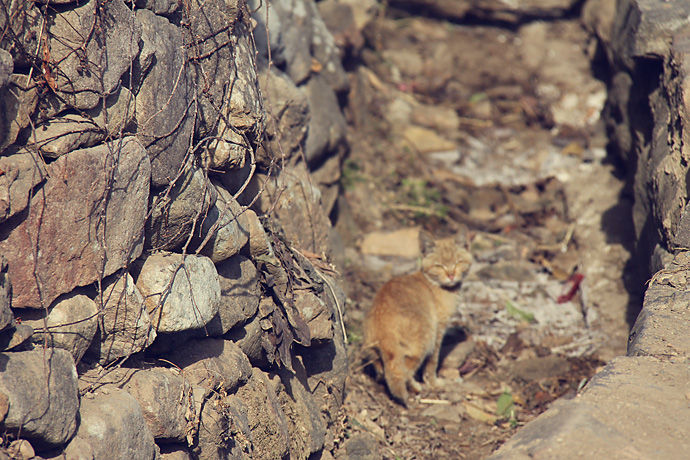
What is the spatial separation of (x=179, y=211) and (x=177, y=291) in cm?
40

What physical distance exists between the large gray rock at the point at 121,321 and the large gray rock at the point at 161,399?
0.14 m

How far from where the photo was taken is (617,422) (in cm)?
241

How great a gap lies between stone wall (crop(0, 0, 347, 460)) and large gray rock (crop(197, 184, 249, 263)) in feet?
0.04

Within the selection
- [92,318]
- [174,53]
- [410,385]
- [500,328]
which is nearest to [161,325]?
[92,318]

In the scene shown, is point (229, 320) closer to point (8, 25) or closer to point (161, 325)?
point (161, 325)

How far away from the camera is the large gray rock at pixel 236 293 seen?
120 inches


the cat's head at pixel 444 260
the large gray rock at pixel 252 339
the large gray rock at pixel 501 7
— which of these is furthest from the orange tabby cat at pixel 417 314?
the large gray rock at pixel 501 7

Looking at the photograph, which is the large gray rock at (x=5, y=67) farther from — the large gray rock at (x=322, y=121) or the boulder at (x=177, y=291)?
the large gray rock at (x=322, y=121)

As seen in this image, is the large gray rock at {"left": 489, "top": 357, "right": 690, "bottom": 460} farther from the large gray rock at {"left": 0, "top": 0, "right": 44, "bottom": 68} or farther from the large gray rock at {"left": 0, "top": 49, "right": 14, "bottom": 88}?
the large gray rock at {"left": 0, "top": 0, "right": 44, "bottom": 68}

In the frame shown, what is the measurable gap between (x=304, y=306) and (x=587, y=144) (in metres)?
5.44

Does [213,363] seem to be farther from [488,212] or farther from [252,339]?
[488,212]

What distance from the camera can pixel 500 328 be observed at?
5.53m

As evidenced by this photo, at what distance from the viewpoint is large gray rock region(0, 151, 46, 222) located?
2.04 meters

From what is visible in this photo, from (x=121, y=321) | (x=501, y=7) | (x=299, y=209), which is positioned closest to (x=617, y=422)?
(x=121, y=321)
